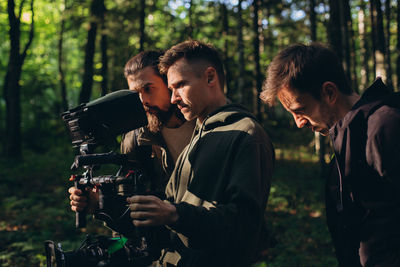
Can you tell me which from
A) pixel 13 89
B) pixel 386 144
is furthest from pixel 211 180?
pixel 13 89

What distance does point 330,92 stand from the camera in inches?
98.8

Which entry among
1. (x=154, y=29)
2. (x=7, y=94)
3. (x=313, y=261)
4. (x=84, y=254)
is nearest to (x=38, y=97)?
(x=7, y=94)

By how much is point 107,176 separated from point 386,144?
5.14ft

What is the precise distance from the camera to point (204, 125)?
2578mm

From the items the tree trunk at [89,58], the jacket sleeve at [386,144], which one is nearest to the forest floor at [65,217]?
the jacket sleeve at [386,144]

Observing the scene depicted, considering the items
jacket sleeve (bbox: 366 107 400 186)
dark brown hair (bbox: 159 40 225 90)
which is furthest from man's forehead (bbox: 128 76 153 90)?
jacket sleeve (bbox: 366 107 400 186)

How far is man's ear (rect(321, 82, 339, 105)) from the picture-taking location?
2.50m

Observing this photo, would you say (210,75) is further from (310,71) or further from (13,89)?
(13,89)

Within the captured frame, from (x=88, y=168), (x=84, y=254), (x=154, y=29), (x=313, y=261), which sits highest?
(x=154, y=29)

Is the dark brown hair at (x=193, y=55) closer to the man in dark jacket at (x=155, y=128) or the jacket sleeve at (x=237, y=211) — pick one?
the man in dark jacket at (x=155, y=128)

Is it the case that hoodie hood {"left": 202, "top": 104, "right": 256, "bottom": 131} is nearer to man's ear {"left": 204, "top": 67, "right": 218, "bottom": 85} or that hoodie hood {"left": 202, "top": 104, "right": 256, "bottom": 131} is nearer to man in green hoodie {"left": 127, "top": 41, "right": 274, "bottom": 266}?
man in green hoodie {"left": 127, "top": 41, "right": 274, "bottom": 266}

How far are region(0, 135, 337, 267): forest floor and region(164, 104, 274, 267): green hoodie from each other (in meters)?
2.09

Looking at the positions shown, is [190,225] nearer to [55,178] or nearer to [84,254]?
[84,254]

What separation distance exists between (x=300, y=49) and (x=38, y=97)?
20.9 m
